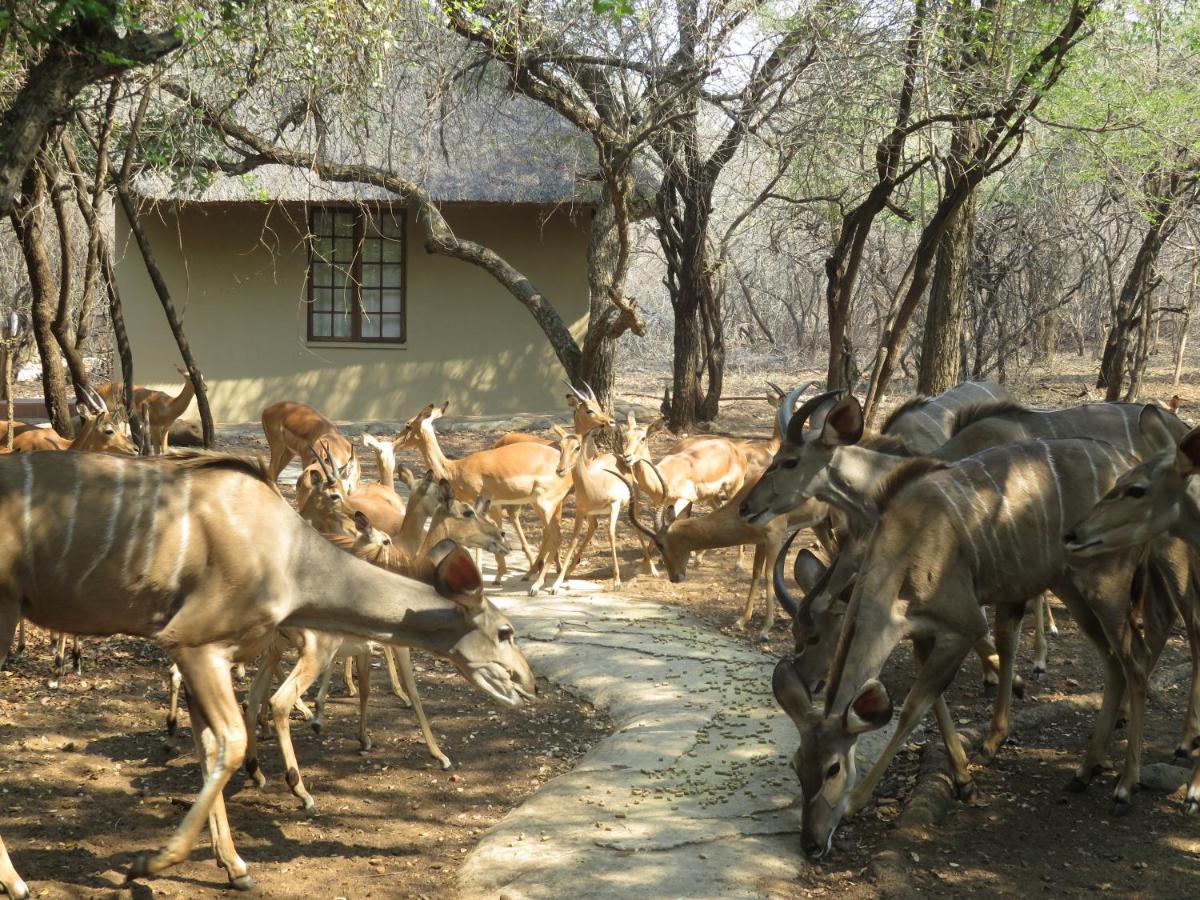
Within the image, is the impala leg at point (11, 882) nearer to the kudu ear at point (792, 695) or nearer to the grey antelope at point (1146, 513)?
the kudu ear at point (792, 695)

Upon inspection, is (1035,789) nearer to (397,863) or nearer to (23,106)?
(397,863)

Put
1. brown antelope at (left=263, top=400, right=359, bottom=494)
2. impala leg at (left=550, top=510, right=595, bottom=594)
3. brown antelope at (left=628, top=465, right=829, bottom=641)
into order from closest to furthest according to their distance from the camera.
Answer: brown antelope at (left=628, top=465, right=829, bottom=641)
impala leg at (left=550, top=510, right=595, bottom=594)
brown antelope at (left=263, top=400, right=359, bottom=494)

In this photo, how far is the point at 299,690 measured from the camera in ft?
16.6

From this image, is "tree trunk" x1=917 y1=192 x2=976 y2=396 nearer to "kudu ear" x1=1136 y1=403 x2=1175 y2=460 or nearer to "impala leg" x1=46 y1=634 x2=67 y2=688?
"kudu ear" x1=1136 y1=403 x2=1175 y2=460

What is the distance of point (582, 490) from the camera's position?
909 cm

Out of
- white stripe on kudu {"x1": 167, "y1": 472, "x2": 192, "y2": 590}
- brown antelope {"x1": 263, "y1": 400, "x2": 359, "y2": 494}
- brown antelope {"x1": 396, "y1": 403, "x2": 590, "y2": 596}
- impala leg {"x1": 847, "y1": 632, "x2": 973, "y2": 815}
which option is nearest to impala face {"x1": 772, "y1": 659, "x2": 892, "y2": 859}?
impala leg {"x1": 847, "y1": 632, "x2": 973, "y2": 815}

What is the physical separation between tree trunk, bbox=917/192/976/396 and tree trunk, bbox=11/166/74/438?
707 centimetres

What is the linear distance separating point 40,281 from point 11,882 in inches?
204

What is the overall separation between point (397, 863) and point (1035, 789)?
2.54 metres

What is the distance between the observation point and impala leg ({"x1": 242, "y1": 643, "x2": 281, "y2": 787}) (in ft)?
16.9

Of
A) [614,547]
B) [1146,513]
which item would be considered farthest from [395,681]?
[1146,513]

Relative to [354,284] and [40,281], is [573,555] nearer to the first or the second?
[40,281]

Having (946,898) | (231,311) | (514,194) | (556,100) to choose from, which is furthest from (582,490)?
(231,311)

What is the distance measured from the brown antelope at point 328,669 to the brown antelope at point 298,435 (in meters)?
3.45
